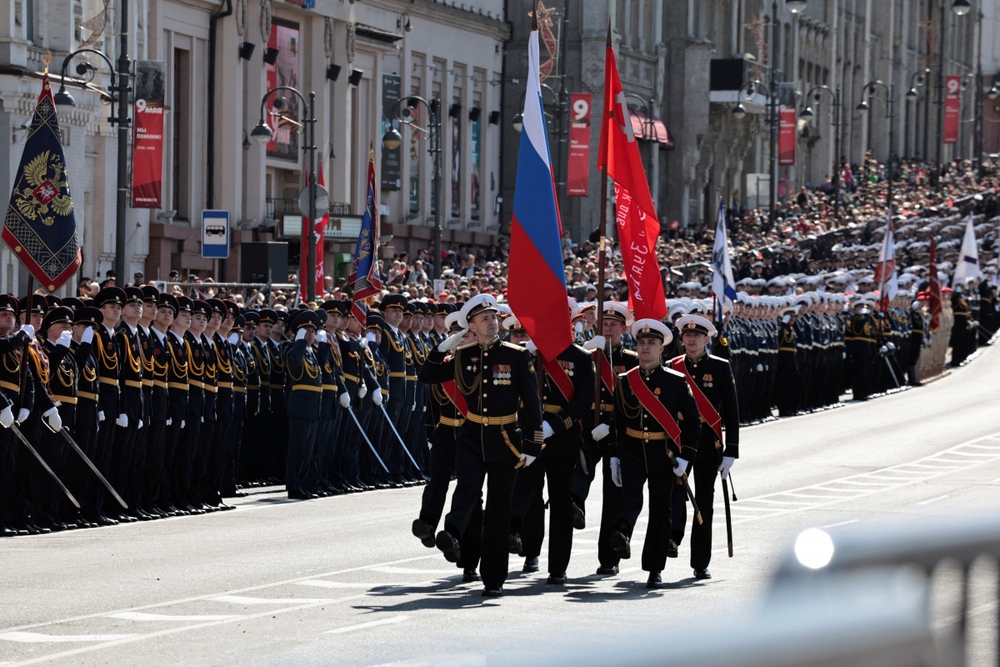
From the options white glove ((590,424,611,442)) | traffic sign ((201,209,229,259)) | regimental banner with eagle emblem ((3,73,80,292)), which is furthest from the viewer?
traffic sign ((201,209,229,259))

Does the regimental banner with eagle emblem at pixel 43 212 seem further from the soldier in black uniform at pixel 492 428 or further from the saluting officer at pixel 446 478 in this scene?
the soldier in black uniform at pixel 492 428

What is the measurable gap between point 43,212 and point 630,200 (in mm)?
5447

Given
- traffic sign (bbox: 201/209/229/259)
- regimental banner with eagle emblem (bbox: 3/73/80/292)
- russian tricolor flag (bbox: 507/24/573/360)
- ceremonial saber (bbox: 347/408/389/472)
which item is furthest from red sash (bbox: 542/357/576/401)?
traffic sign (bbox: 201/209/229/259)

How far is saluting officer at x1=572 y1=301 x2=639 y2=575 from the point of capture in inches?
530

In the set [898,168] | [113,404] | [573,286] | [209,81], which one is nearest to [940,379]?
[573,286]

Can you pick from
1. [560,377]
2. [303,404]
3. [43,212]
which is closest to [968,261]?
[303,404]

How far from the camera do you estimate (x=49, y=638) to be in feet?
33.3

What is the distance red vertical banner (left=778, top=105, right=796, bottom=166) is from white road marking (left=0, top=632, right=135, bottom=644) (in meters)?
60.8

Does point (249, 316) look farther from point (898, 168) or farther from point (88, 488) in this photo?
point (898, 168)

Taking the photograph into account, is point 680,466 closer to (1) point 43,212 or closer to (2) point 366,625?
(2) point 366,625

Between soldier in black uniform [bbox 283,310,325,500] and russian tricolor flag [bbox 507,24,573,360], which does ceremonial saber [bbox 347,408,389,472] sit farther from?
russian tricolor flag [bbox 507,24,573,360]

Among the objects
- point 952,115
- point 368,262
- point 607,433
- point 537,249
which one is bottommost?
point 607,433

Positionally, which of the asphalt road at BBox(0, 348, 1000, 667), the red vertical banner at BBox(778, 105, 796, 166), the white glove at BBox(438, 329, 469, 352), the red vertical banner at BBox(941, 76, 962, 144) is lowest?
the asphalt road at BBox(0, 348, 1000, 667)

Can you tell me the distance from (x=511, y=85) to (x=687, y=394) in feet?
166
